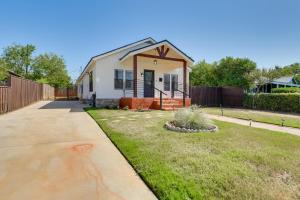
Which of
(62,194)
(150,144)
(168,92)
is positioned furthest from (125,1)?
(62,194)

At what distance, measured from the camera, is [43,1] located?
38.1ft

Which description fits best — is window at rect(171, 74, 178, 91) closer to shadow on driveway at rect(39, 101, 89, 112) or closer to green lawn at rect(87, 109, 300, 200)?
shadow on driveway at rect(39, 101, 89, 112)

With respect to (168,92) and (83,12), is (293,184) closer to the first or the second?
(168,92)

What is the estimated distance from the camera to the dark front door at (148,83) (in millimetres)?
15212

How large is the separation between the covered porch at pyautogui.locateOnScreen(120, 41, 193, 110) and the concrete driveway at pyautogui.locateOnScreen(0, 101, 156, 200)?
7.84 m

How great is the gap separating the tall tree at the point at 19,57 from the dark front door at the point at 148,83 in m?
35.6

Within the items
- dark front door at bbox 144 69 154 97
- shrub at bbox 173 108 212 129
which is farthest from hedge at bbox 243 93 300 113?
shrub at bbox 173 108 212 129

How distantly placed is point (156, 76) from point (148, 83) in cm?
84

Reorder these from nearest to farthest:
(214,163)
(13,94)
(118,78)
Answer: (214,163)
(13,94)
(118,78)

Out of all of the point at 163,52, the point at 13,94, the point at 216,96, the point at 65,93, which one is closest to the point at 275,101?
the point at 216,96

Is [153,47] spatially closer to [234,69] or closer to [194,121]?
[194,121]

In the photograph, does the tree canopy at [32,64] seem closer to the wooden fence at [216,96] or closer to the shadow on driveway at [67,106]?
the shadow on driveway at [67,106]

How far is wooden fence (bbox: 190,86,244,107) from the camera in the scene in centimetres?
1881

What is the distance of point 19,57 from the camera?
136 feet
